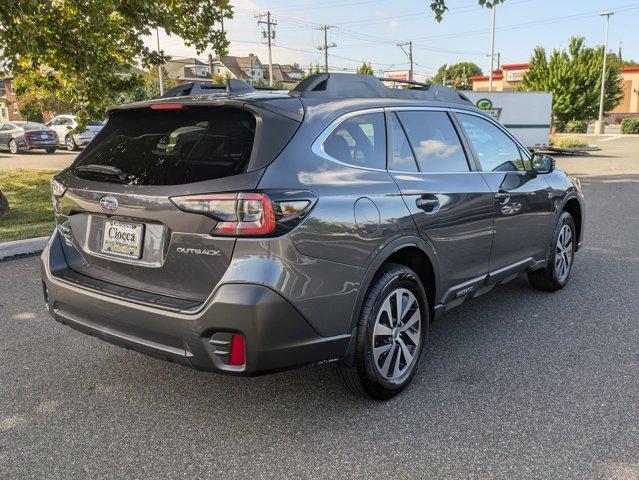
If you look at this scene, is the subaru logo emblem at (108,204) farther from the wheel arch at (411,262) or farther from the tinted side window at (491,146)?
the tinted side window at (491,146)

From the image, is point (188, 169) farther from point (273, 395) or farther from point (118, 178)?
point (273, 395)

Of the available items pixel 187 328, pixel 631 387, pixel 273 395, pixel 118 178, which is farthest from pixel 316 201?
pixel 631 387

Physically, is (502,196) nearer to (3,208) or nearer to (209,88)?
(209,88)

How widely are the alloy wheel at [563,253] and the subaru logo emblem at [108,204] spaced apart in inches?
156

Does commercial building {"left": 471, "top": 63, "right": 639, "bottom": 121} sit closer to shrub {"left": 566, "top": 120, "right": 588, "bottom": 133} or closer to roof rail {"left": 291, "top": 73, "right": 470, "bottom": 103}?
shrub {"left": 566, "top": 120, "right": 588, "bottom": 133}

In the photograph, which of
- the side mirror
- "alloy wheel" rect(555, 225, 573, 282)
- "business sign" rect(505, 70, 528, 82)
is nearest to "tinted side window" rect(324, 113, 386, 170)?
the side mirror

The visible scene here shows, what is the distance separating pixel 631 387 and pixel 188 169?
2868 millimetres

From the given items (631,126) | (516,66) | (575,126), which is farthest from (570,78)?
(516,66)

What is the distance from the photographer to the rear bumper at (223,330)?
256cm

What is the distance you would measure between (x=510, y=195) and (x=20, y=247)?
5.77 meters

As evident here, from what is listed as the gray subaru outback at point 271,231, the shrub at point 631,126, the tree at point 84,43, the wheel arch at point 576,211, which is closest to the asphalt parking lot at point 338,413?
the gray subaru outback at point 271,231

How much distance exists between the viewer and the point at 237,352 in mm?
2627

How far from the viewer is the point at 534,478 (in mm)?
2562

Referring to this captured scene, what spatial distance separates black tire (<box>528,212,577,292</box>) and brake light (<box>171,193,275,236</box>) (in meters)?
3.43
